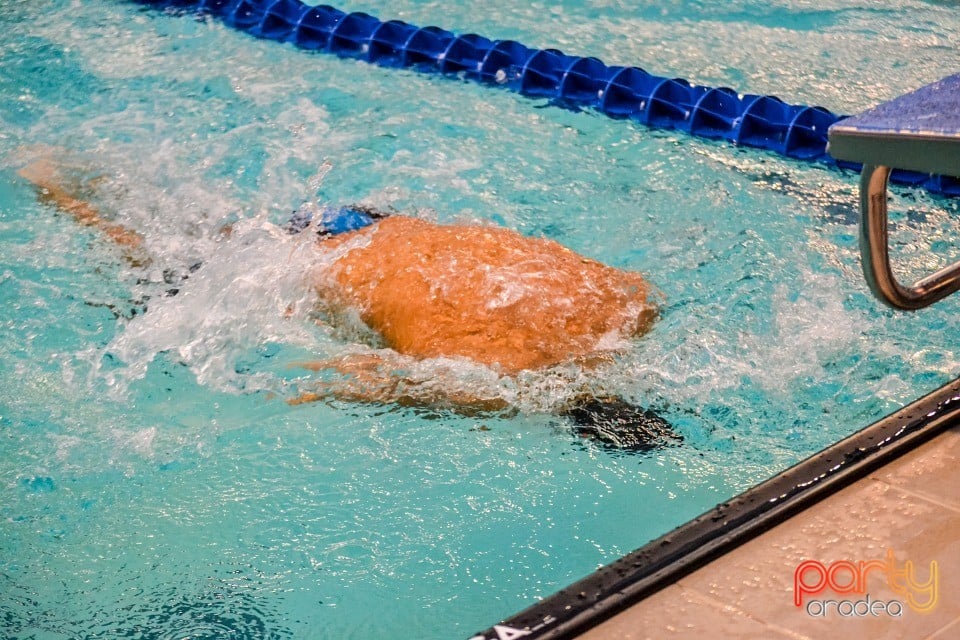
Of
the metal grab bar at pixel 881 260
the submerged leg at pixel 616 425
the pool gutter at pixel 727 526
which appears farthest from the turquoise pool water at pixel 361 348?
the metal grab bar at pixel 881 260

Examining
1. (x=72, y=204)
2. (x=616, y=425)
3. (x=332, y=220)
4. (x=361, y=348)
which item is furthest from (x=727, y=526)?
(x=72, y=204)

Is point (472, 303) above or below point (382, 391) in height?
above

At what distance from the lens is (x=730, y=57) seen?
5676 mm

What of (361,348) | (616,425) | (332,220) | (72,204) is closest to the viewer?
(616,425)

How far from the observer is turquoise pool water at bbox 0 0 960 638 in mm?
2344

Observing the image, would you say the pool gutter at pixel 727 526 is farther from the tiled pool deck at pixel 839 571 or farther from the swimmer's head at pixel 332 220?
the swimmer's head at pixel 332 220

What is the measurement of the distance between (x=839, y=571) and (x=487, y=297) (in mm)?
1323

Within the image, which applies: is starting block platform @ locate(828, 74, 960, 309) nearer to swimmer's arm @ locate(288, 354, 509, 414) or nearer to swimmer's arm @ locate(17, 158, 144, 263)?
swimmer's arm @ locate(288, 354, 509, 414)

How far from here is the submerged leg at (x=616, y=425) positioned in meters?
2.64

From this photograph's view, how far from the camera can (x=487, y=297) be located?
2693 mm

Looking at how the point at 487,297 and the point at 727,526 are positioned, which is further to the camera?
the point at 487,297

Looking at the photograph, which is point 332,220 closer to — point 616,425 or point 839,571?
point 616,425

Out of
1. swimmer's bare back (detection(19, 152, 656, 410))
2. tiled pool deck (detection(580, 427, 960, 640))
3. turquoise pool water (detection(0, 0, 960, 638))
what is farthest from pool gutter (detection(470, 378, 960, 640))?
swimmer's bare back (detection(19, 152, 656, 410))

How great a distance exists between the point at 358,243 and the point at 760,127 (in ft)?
7.77
